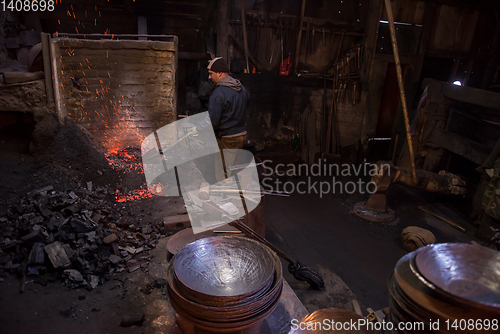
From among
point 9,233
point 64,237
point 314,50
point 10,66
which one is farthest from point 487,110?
point 10,66

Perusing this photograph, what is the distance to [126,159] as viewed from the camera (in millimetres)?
6352

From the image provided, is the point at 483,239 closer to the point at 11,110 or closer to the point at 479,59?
the point at 479,59

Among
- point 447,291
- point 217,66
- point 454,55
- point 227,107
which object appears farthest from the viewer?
point 454,55

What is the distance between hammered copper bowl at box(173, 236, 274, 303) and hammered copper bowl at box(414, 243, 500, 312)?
0.99 m

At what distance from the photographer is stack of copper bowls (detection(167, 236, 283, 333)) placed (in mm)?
1941

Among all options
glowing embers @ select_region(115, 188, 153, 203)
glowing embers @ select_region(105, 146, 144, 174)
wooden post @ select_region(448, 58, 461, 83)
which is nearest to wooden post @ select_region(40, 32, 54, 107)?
glowing embers @ select_region(105, 146, 144, 174)

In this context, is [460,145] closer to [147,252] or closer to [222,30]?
[222,30]

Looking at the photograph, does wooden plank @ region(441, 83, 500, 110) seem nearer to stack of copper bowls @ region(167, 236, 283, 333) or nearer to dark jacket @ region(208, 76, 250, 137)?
dark jacket @ region(208, 76, 250, 137)

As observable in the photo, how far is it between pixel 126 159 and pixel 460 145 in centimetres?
686

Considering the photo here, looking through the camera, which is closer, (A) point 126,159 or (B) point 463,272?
(B) point 463,272

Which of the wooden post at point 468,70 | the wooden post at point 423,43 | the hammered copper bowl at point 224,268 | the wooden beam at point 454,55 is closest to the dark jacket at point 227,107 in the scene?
the hammered copper bowl at point 224,268

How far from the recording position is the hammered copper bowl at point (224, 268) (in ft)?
6.66

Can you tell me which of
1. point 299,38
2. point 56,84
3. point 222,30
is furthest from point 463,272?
point 299,38

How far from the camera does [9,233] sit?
3.86 meters
